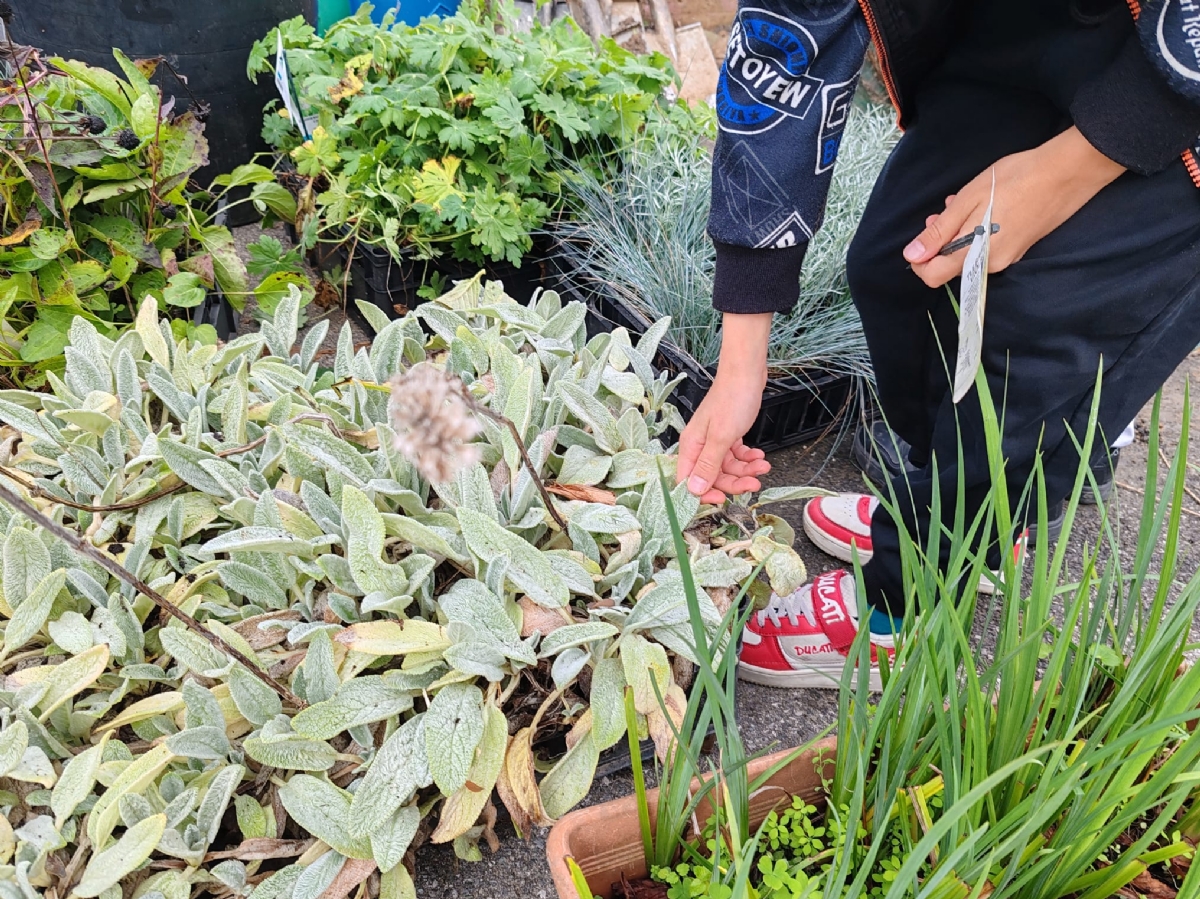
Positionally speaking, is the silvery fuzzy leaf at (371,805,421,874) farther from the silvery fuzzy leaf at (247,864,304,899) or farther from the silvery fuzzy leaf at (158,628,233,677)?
the silvery fuzzy leaf at (158,628,233,677)

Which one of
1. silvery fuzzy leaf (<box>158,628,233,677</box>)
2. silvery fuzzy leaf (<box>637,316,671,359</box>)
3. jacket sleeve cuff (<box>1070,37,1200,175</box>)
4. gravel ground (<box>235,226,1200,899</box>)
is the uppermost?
A: jacket sleeve cuff (<box>1070,37,1200,175</box>)

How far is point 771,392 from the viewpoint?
1976 mm

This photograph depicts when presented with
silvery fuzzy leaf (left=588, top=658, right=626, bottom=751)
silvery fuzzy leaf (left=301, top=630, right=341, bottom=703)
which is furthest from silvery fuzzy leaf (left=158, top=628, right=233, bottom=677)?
silvery fuzzy leaf (left=588, top=658, right=626, bottom=751)

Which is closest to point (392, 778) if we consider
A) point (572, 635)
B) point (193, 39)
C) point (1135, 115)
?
point (572, 635)

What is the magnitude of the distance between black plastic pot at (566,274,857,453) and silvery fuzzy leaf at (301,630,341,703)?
108 centimetres

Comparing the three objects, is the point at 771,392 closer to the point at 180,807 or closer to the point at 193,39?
the point at 180,807

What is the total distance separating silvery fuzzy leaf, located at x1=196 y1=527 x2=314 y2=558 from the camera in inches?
44.6

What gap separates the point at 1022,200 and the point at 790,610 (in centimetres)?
85

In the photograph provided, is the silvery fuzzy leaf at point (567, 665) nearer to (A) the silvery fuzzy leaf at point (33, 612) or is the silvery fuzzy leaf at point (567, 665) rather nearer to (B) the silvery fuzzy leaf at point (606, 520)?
(B) the silvery fuzzy leaf at point (606, 520)

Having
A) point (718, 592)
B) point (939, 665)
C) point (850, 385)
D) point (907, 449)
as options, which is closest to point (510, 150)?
point (850, 385)

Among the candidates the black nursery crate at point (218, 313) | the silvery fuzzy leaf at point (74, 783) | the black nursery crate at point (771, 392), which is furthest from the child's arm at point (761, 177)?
the black nursery crate at point (218, 313)

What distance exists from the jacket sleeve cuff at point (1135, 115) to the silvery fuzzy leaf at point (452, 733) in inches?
40.3

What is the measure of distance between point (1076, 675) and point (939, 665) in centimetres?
17

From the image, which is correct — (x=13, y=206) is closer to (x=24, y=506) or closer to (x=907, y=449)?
(x=24, y=506)
